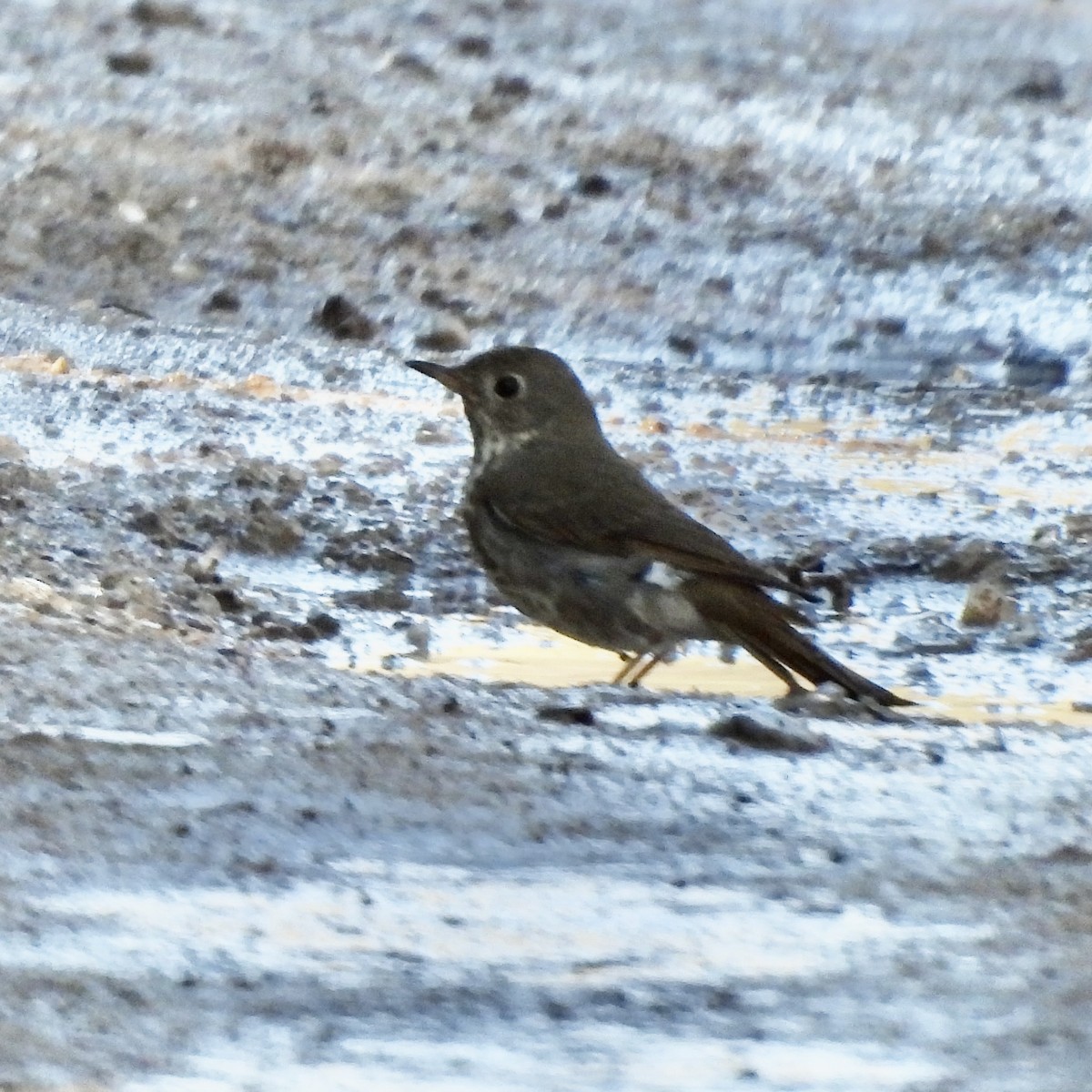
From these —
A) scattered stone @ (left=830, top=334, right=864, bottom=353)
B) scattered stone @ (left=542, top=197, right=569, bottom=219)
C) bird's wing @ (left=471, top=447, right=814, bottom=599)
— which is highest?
scattered stone @ (left=542, top=197, right=569, bottom=219)

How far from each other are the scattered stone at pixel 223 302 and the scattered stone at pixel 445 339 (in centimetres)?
61

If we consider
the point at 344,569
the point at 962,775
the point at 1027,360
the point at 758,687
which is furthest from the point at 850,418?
the point at 962,775

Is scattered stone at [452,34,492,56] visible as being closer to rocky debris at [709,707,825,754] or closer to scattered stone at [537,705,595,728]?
scattered stone at [537,705,595,728]

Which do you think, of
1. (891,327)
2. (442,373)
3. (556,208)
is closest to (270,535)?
(442,373)

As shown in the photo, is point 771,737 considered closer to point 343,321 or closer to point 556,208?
point 343,321

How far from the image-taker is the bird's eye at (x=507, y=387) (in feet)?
19.7

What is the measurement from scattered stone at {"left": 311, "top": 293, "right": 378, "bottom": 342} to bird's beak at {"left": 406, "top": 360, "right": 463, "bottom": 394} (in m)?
2.63

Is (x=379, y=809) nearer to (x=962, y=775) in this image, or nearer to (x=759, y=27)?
(x=962, y=775)

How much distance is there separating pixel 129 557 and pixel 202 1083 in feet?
11.1

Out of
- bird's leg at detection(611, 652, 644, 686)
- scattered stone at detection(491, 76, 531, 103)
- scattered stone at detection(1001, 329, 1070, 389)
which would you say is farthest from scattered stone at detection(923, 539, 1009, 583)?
scattered stone at detection(491, 76, 531, 103)

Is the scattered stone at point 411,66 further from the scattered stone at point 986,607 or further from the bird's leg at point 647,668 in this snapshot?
the bird's leg at point 647,668

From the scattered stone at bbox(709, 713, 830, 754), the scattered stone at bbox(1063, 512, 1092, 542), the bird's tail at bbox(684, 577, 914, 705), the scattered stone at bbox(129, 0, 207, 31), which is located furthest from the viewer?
the scattered stone at bbox(129, 0, 207, 31)

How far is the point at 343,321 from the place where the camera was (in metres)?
8.73

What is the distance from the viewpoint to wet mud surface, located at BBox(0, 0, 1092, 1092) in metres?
3.22
